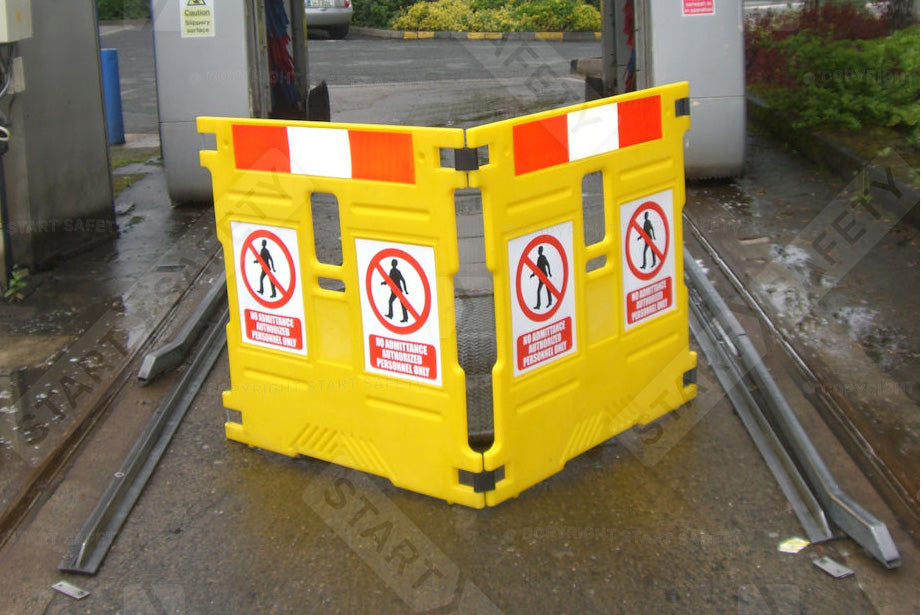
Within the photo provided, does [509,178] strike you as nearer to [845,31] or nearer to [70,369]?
[70,369]

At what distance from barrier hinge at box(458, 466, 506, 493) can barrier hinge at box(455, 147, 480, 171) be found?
4.00 ft

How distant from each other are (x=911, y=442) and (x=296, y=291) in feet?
9.26

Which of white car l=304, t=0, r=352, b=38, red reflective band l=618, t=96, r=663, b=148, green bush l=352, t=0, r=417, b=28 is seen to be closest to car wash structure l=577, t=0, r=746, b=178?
red reflective band l=618, t=96, r=663, b=148

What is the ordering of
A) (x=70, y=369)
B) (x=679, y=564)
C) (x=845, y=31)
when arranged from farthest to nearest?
1. (x=845, y=31)
2. (x=70, y=369)
3. (x=679, y=564)

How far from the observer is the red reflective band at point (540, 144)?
4.42 meters

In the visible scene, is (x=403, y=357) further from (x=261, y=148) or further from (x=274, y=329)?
(x=261, y=148)

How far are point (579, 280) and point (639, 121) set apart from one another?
790 millimetres

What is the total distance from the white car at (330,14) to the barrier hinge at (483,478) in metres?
22.5

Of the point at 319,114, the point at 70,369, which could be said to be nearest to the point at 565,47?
the point at 319,114

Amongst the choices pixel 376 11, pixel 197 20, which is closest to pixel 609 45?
pixel 197 20

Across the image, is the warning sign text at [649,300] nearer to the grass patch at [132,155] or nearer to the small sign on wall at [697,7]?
the small sign on wall at [697,7]

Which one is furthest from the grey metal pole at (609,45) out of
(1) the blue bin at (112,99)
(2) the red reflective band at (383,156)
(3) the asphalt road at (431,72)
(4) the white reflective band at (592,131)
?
(2) the red reflective band at (383,156)

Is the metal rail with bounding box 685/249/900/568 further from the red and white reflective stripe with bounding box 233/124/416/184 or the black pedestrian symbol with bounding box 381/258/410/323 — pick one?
the red and white reflective stripe with bounding box 233/124/416/184

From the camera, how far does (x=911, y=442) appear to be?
505cm
